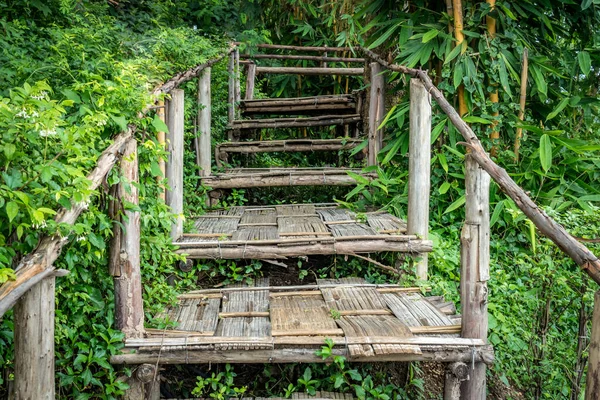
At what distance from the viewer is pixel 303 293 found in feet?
10.5

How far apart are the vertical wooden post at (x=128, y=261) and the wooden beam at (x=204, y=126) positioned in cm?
232

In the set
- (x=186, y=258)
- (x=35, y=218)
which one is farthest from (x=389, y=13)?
(x=35, y=218)

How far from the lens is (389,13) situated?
4.79m

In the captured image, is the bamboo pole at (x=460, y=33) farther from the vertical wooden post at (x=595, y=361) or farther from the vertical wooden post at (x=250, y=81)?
the vertical wooden post at (x=250, y=81)

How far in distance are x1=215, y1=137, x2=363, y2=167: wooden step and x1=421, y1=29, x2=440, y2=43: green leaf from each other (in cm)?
158

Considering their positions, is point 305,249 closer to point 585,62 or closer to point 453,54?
point 453,54

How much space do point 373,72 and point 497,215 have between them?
5.78 ft

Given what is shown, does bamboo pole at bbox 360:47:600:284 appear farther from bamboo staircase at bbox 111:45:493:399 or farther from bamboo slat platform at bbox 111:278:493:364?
bamboo slat platform at bbox 111:278:493:364

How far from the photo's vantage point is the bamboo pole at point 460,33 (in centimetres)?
424

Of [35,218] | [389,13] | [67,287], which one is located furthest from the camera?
[389,13]

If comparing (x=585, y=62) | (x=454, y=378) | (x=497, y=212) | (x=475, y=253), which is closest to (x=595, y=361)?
(x=475, y=253)

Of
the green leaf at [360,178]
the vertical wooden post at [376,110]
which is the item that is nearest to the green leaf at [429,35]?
the vertical wooden post at [376,110]

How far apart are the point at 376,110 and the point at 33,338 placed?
381 centimetres

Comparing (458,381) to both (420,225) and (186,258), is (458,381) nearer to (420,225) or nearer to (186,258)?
(420,225)
